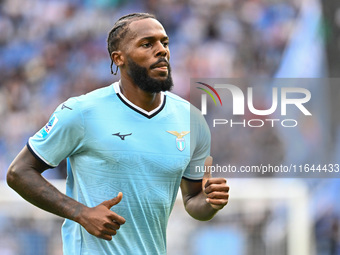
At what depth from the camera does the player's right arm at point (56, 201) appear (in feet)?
11.2

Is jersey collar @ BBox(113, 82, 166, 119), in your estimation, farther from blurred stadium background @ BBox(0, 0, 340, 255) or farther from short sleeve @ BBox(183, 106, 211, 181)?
blurred stadium background @ BBox(0, 0, 340, 255)

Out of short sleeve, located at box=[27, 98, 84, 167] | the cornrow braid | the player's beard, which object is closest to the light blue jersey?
short sleeve, located at box=[27, 98, 84, 167]

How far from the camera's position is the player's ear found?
4.08 meters

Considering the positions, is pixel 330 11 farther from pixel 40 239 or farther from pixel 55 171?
pixel 40 239

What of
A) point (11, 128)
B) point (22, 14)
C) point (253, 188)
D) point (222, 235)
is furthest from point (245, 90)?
point (22, 14)

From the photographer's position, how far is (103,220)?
3.41 m

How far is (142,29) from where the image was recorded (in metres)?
3.97

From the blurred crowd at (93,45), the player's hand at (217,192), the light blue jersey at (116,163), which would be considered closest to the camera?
the player's hand at (217,192)

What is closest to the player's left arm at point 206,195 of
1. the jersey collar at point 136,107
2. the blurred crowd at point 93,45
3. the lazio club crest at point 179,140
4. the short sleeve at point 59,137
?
the lazio club crest at point 179,140

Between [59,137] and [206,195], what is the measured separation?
880 mm

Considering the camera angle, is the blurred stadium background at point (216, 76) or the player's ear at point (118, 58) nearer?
the player's ear at point (118, 58)

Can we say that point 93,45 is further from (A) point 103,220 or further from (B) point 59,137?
(A) point 103,220

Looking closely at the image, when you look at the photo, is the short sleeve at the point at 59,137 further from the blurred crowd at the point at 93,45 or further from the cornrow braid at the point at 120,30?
the blurred crowd at the point at 93,45

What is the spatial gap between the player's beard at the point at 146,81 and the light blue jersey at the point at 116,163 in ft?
0.49
